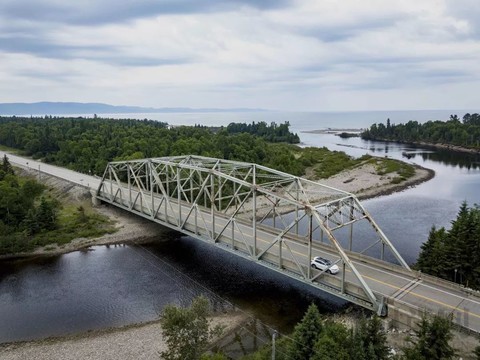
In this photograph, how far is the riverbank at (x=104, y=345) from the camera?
91.4 ft

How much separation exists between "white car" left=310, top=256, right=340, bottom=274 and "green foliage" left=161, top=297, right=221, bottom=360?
1127cm

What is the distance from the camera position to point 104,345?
2906cm

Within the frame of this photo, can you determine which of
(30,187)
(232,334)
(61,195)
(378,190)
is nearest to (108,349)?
(232,334)

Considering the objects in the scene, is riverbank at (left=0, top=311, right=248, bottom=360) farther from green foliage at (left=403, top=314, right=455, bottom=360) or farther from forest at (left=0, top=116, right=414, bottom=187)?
forest at (left=0, top=116, right=414, bottom=187)

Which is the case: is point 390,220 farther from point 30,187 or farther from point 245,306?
point 30,187

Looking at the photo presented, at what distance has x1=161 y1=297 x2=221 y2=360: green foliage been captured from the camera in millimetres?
21594

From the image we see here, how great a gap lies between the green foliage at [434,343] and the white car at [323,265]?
10.1m

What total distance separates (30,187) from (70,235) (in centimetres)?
1157

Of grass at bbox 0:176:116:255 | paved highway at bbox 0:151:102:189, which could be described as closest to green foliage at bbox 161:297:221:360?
grass at bbox 0:176:116:255

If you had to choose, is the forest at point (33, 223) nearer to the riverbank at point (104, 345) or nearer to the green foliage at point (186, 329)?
the riverbank at point (104, 345)

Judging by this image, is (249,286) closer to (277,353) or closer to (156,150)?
(277,353)

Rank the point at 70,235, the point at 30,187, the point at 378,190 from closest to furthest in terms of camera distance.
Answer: the point at 70,235, the point at 30,187, the point at 378,190

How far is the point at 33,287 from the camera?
38906 mm

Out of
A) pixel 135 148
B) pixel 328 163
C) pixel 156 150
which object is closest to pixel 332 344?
pixel 156 150
